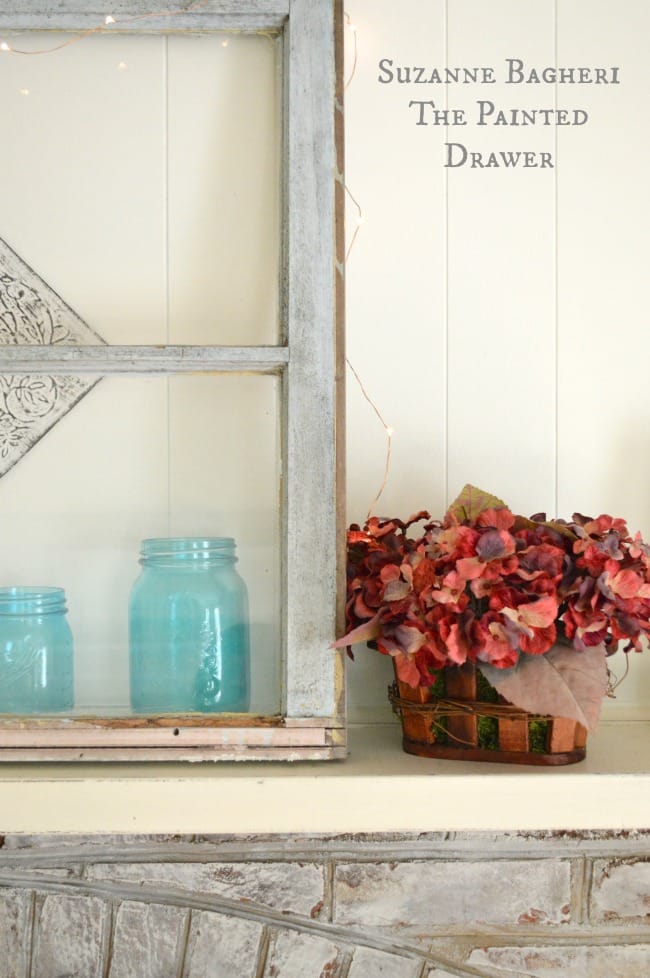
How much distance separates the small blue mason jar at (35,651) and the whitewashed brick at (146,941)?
0.42 metres

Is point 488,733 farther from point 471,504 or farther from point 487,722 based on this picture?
point 471,504

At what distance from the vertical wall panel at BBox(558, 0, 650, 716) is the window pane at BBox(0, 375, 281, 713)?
1.51 feet

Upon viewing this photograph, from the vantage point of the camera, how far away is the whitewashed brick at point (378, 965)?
1223mm

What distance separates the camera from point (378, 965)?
122 cm

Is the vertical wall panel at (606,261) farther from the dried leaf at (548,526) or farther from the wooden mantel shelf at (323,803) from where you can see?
the wooden mantel shelf at (323,803)

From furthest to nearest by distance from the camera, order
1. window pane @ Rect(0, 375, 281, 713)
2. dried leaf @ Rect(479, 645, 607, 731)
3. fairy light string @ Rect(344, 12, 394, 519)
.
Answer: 1. fairy light string @ Rect(344, 12, 394, 519)
2. window pane @ Rect(0, 375, 281, 713)
3. dried leaf @ Rect(479, 645, 607, 731)

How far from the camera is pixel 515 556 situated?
908mm

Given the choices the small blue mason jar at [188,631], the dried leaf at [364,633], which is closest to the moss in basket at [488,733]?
the dried leaf at [364,633]

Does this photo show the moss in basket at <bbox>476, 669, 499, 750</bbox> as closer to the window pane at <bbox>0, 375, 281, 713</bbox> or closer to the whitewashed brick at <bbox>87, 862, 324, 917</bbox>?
the window pane at <bbox>0, 375, 281, 713</bbox>

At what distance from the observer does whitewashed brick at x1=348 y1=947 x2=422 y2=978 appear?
1.22 m

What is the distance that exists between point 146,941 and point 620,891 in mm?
649

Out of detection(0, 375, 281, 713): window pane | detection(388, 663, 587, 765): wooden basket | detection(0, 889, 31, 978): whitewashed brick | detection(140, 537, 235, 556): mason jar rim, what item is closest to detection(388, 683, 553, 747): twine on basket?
detection(388, 663, 587, 765): wooden basket

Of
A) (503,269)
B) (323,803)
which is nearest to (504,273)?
(503,269)

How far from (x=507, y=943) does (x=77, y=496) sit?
0.84 metres
